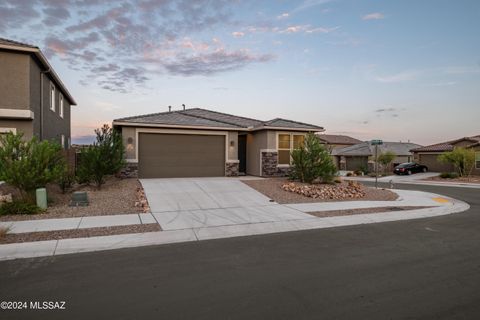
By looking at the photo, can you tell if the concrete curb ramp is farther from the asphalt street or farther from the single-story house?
the single-story house

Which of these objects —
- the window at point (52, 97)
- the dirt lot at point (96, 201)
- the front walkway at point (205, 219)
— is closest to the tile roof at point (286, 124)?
the front walkway at point (205, 219)

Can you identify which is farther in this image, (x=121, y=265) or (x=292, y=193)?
(x=292, y=193)

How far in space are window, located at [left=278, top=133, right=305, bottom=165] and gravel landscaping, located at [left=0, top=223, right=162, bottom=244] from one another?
39.7 feet

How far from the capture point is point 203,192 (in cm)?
1376

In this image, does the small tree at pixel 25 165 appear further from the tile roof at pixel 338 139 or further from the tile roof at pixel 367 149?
the tile roof at pixel 338 139

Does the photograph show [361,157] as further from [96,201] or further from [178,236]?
[178,236]

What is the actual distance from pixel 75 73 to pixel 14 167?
10.9 metres

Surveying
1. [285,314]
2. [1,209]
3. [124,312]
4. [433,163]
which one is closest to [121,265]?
[124,312]

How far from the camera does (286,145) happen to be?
64.1 ft

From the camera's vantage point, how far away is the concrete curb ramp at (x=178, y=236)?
648 centimetres

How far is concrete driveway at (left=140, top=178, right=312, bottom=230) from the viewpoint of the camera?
951 centimetres

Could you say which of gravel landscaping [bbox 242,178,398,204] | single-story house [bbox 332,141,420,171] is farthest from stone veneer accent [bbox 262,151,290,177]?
single-story house [bbox 332,141,420,171]

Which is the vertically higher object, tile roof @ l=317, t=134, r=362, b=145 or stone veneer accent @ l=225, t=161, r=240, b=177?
tile roof @ l=317, t=134, r=362, b=145

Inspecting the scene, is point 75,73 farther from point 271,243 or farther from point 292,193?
point 271,243
